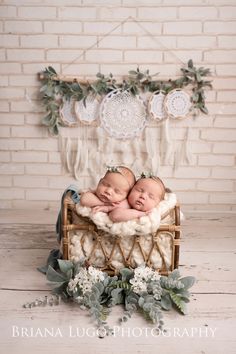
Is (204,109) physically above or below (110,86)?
below

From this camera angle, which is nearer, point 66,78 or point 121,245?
point 121,245

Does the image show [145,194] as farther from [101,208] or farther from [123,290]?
[123,290]

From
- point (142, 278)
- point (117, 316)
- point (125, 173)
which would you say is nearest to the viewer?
point (117, 316)

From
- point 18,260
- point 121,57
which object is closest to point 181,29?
point 121,57

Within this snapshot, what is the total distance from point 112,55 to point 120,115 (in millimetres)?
388

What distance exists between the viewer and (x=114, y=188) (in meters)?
1.90

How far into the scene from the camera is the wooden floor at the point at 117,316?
60.5 inches

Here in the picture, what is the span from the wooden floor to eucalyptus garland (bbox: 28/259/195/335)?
0.13ft

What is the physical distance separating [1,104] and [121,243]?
150 cm

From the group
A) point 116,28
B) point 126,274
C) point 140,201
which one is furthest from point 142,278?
point 116,28

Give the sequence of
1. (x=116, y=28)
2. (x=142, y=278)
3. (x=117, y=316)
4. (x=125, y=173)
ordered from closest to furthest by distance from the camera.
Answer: (x=117, y=316), (x=142, y=278), (x=125, y=173), (x=116, y=28)

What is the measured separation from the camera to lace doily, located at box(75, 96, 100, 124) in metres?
2.88

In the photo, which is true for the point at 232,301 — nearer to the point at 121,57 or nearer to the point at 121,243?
the point at 121,243

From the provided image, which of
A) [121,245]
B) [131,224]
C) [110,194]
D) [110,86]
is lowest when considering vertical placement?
[121,245]
